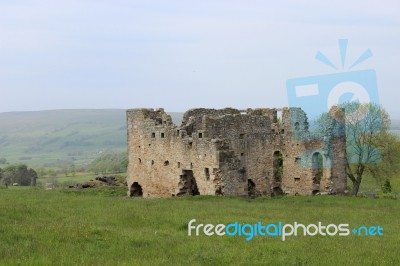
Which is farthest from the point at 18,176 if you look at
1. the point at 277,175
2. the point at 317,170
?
the point at 317,170

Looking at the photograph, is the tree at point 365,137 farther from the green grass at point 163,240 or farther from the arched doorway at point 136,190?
the green grass at point 163,240

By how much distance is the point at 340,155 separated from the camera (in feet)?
124

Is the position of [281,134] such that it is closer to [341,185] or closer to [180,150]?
[341,185]

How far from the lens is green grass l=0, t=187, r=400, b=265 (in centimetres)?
1294

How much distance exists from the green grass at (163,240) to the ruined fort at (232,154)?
775cm

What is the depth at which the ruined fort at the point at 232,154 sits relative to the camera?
30984mm

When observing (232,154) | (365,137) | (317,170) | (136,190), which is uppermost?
(232,154)

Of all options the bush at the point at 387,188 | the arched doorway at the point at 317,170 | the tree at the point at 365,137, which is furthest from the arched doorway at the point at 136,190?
the bush at the point at 387,188

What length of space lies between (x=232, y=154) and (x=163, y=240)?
15.4 m

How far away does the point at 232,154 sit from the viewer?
99.9 feet

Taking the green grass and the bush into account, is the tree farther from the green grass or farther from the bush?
the green grass

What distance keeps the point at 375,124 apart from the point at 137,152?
69.3 ft

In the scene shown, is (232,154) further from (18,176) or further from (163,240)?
(18,176)

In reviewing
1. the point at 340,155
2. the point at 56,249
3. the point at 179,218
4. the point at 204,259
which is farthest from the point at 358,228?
the point at 340,155
